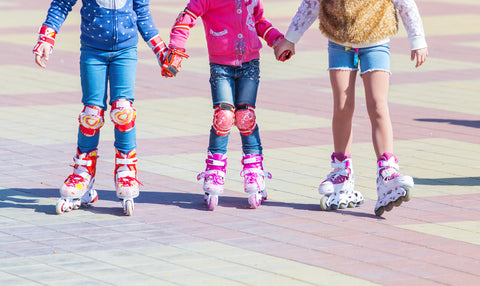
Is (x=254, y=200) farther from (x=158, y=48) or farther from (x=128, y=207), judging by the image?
(x=158, y=48)

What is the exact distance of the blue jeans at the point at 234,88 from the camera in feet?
21.6

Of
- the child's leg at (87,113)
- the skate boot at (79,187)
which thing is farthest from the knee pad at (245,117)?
the skate boot at (79,187)

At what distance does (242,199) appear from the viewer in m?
6.87

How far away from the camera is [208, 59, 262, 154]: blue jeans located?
6.58m

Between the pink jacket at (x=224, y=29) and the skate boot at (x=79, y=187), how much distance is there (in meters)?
1.01

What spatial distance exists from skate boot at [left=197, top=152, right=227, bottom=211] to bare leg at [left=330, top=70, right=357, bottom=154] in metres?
0.84

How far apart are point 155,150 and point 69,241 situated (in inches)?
116

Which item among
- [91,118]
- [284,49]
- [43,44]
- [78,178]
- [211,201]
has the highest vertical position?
[284,49]

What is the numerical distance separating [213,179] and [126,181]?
2.01 feet

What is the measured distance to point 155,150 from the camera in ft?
28.2

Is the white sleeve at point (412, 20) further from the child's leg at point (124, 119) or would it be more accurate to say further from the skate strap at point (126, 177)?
the skate strap at point (126, 177)

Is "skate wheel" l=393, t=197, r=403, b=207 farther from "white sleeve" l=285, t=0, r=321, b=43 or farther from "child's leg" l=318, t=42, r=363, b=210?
"white sleeve" l=285, t=0, r=321, b=43

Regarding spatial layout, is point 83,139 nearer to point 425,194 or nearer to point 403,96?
point 425,194

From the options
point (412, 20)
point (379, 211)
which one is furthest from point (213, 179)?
point (412, 20)
